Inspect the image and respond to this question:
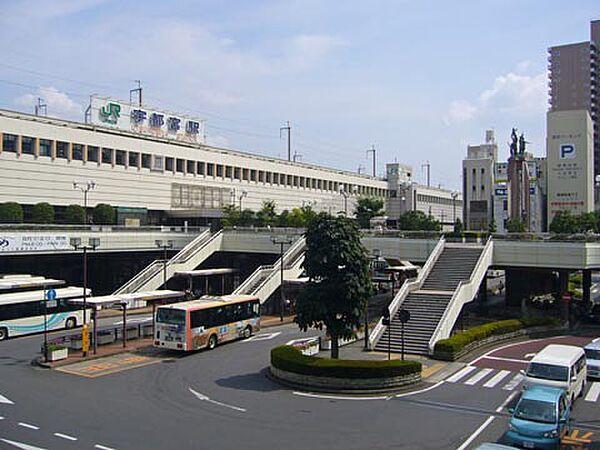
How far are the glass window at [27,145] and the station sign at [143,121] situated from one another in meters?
8.47

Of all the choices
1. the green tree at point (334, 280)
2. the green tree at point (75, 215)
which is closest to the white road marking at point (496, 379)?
the green tree at point (334, 280)

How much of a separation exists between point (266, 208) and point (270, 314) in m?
23.0

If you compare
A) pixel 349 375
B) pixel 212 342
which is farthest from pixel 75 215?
pixel 349 375

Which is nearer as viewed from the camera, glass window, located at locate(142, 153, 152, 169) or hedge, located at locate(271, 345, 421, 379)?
hedge, located at locate(271, 345, 421, 379)

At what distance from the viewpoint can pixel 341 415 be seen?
66.3 feet

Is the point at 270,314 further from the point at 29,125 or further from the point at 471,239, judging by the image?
the point at 29,125

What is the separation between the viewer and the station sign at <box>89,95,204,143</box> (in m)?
64.2

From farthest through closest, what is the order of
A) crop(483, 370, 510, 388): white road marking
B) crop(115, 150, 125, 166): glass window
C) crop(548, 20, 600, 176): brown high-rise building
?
crop(548, 20, 600, 176): brown high-rise building
crop(115, 150, 125, 166): glass window
crop(483, 370, 510, 388): white road marking

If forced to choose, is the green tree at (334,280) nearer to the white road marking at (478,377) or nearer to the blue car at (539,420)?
the white road marking at (478,377)

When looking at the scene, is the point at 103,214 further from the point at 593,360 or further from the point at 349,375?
the point at 593,360

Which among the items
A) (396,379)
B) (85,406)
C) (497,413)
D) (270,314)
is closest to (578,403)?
(497,413)

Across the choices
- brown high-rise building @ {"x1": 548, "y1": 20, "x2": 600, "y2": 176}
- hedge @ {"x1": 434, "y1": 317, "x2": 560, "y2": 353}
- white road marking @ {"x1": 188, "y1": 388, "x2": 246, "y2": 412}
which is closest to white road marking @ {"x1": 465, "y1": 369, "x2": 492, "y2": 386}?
hedge @ {"x1": 434, "y1": 317, "x2": 560, "y2": 353}

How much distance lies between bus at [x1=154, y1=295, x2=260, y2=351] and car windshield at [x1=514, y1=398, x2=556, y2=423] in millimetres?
16811

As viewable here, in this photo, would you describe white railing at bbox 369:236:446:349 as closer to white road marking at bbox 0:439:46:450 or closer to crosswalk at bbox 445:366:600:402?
crosswalk at bbox 445:366:600:402
